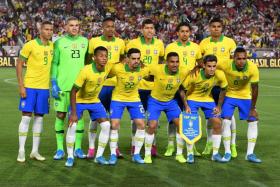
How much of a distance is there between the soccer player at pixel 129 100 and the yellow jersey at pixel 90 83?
0.26 m

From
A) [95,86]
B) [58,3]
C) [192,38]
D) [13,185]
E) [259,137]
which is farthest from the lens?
[58,3]

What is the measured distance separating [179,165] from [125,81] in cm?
156

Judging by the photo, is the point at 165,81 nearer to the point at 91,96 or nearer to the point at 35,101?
the point at 91,96

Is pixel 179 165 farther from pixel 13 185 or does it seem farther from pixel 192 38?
pixel 192 38

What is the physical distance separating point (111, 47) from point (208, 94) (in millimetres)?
1798

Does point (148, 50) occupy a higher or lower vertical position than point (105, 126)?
higher

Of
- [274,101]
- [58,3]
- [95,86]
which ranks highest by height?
[58,3]

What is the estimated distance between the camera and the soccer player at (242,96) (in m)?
9.43

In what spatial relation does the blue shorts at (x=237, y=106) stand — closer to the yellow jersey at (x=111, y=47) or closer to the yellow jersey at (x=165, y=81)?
the yellow jersey at (x=165, y=81)

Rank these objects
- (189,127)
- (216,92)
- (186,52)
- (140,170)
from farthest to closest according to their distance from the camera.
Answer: (216,92)
(186,52)
(189,127)
(140,170)

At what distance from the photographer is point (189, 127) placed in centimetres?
927

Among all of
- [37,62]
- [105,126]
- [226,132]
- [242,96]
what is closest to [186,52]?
[242,96]

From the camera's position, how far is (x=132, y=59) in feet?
30.3

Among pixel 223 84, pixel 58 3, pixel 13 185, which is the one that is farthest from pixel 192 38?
pixel 13 185
